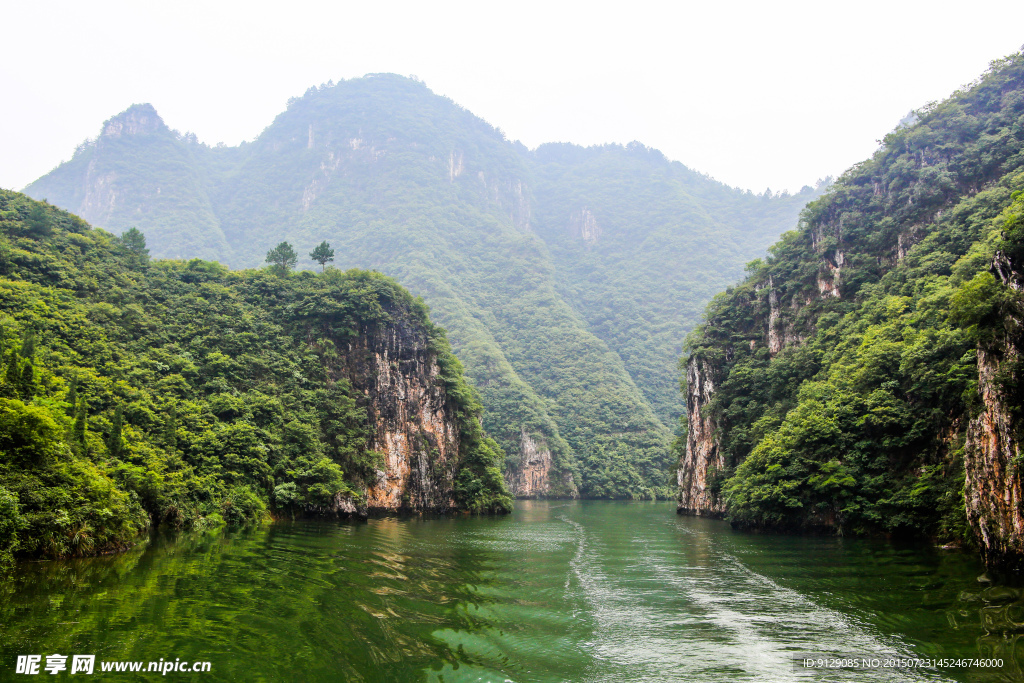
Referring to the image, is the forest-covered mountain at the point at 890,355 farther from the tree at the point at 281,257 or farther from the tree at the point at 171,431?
the tree at the point at 281,257

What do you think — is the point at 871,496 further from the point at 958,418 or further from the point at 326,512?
the point at 326,512

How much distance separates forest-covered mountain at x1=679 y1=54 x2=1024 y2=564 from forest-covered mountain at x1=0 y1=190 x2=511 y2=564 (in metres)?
24.1

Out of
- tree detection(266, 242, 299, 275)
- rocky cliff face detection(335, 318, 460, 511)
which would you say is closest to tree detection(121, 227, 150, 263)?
tree detection(266, 242, 299, 275)

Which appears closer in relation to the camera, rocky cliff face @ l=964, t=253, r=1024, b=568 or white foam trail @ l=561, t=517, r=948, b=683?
white foam trail @ l=561, t=517, r=948, b=683

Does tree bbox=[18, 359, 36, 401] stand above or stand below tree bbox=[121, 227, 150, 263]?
below

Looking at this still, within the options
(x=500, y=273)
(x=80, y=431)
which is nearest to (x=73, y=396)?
(x=80, y=431)

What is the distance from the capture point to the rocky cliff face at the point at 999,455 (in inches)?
686

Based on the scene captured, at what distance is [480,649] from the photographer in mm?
11508

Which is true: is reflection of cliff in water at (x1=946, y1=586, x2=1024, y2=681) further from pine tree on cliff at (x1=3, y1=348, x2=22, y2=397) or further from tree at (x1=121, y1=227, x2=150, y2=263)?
tree at (x1=121, y1=227, x2=150, y2=263)

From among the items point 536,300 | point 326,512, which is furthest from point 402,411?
point 536,300

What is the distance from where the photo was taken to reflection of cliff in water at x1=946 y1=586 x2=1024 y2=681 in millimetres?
10016

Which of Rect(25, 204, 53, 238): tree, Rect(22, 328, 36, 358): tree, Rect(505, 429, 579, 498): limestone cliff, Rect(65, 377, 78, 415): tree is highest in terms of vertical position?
Rect(25, 204, 53, 238): tree

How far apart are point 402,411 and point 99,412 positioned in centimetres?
2682

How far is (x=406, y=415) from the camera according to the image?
A: 2105 inches
